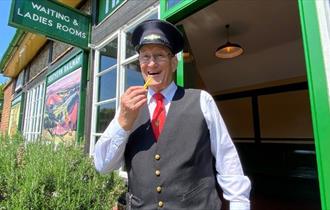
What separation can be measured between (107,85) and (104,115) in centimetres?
47

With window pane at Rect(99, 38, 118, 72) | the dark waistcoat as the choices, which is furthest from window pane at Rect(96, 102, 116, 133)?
the dark waistcoat

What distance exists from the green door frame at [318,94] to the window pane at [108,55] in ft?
9.22

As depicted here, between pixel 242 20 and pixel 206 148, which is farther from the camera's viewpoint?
pixel 242 20

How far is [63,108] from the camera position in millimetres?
5102

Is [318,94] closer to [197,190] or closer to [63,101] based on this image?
[197,190]

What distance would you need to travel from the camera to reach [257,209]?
4.25m

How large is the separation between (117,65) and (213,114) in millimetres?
2659

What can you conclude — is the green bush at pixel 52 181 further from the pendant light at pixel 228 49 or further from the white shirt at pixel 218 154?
the pendant light at pixel 228 49

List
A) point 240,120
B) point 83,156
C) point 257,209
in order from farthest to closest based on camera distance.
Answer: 1. point 240,120
2. point 257,209
3. point 83,156

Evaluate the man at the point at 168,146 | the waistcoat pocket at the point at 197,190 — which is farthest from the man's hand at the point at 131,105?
the waistcoat pocket at the point at 197,190

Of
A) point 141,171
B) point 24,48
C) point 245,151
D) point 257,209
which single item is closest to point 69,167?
point 141,171

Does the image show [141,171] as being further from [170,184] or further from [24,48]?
[24,48]

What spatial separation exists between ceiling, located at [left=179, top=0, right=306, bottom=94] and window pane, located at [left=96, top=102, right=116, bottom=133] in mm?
1640

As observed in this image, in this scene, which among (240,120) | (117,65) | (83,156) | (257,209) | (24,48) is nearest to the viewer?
(83,156)
